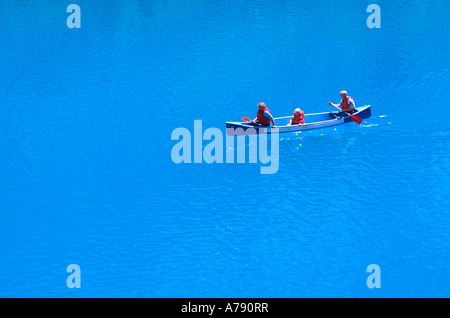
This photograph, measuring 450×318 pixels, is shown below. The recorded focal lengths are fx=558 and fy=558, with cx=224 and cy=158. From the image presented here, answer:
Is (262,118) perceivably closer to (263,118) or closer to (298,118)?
(263,118)

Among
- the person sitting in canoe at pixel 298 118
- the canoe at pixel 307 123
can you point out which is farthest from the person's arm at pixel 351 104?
the person sitting in canoe at pixel 298 118

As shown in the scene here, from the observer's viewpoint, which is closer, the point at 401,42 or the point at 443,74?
the point at 443,74

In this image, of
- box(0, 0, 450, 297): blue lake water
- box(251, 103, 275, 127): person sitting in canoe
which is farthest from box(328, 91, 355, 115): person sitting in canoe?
box(251, 103, 275, 127): person sitting in canoe

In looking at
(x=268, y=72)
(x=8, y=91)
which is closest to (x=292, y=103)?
(x=268, y=72)

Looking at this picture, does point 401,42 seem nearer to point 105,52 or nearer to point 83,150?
point 105,52

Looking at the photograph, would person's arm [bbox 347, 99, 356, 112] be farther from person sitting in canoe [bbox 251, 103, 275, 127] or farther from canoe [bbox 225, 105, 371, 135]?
person sitting in canoe [bbox 251, 103, 275, 127]

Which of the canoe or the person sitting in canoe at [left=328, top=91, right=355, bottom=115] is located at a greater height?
the person sitting in canoe at [left=328, top=91, right=355, bottom=115]
